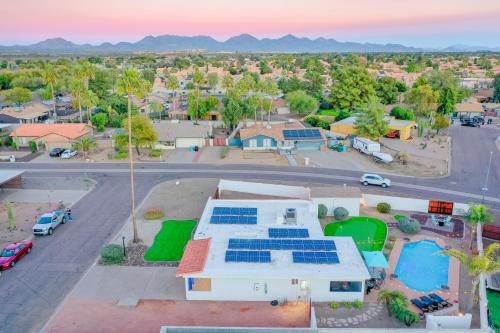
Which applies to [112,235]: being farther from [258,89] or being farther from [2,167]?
[258,89]

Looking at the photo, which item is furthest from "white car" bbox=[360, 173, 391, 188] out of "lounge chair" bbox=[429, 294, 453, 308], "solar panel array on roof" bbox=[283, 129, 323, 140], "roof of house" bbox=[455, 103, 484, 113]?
"roof of house" bbox=[455, 103, 484, 113]

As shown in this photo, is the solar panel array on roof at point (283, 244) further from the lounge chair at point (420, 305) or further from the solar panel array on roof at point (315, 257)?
the lounge chair at point (420, 305)

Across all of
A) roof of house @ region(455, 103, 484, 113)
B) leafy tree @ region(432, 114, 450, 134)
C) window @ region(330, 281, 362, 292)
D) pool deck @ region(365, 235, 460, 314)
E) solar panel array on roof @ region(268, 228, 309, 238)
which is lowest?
pool deck @ region(365, 235, 460, 314)

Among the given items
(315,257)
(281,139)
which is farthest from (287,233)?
(281,139)

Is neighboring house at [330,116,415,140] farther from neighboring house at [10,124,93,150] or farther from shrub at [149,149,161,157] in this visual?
neighboring house at [10,124,93,150]

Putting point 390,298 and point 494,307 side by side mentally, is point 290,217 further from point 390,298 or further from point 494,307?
point 494,307

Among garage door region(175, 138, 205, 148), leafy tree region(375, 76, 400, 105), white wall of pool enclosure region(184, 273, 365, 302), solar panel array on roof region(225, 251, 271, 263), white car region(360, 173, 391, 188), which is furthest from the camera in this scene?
leafy tree region(375, 76, 400, 105)

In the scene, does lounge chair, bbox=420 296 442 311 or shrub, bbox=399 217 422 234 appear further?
shrub, bbox=399 217 422 234
